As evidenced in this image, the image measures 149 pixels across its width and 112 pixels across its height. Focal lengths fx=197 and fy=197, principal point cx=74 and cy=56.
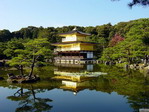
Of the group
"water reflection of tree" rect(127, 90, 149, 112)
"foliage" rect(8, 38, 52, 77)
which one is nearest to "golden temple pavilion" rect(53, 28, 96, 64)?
"foliage" rect(8, 38, 52, 77)

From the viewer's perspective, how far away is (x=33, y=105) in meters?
7.95

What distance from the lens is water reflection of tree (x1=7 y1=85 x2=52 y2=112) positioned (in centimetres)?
743

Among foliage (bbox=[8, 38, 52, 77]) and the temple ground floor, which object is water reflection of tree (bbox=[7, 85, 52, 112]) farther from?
the temple ground floor

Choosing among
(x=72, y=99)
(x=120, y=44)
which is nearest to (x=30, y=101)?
(x=72, y=99)

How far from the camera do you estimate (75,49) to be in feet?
132

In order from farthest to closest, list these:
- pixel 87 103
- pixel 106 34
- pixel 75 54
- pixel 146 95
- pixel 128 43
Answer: pixel 106 34 < pixel 75 54 < pixel 128 43 < pixel 146 95 < pixel 87 103

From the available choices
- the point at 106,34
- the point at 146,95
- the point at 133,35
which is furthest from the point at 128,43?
the point at 106,34

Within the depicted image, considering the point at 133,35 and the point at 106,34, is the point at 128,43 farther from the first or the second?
the point at 106,34

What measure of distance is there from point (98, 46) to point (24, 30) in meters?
33.2

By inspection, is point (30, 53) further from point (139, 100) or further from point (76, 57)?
point (76, 57)

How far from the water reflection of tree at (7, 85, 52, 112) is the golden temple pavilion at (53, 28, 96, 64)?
90.1 feet

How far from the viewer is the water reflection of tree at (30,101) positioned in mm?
7434

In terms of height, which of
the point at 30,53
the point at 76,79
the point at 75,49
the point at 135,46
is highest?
the point at 75,49

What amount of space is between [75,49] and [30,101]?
31994mm
